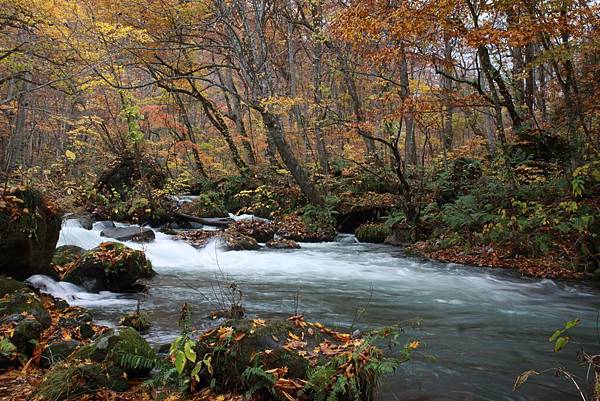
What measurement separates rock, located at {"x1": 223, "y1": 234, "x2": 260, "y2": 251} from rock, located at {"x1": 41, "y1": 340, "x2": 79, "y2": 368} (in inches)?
313

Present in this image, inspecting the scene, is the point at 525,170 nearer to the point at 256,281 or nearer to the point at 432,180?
the point at 432,180

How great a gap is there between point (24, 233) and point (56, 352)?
273 centimetres

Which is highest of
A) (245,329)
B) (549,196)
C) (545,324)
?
(549,196)

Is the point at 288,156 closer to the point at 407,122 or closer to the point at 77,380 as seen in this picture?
the point at 407,122

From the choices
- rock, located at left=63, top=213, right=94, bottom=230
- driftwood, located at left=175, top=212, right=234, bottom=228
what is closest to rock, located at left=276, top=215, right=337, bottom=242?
driftwood, located at left=175, top=212, right=234, bottom=228

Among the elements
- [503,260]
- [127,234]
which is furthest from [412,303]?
[127,234]

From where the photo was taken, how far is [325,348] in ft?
12.2

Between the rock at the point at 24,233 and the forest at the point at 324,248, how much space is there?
27 millimetres

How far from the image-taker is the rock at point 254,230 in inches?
528

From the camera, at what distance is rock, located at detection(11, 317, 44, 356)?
392 centimetres

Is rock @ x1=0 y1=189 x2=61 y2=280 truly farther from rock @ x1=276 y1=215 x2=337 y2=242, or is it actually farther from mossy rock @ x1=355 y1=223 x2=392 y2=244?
mossy rock @ x1=355 y1=223 x2=392 y2=244

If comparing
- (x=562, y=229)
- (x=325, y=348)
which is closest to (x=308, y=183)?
(x=562, y=229)

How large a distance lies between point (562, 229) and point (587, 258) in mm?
730

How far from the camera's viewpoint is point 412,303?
7199 mm
